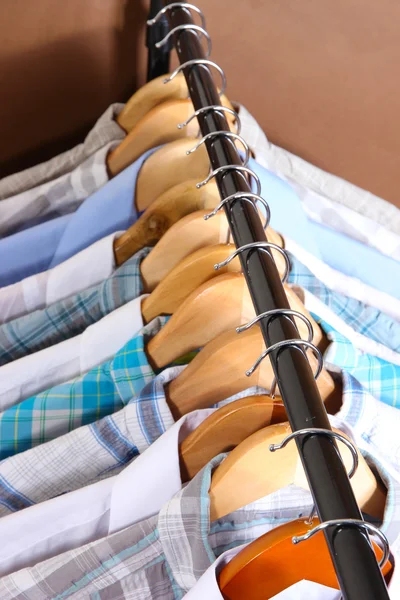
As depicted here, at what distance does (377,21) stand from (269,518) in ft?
2.68

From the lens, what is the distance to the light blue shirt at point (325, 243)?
77cm

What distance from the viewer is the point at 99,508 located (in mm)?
533

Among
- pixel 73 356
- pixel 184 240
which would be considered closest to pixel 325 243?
pixel 184 240

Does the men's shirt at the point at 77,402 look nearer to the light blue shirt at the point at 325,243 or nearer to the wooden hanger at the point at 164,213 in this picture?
the wooden hanger at the point at 164,213

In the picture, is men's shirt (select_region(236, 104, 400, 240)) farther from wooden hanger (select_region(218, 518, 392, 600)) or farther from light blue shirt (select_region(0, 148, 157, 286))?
wooden hanger (select_region(218, 518, 392, 600))

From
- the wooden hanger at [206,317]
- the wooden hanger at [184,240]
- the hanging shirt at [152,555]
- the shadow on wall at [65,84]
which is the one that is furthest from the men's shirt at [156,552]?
the shadow on wall at [65,84]

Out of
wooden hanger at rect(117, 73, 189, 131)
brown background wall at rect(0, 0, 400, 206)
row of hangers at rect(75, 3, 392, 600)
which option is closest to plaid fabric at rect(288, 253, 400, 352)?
row of hangers at rect(75, 3, 392, 600)

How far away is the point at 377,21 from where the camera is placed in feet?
3.40

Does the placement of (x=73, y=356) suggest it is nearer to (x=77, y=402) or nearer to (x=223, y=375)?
(x=77, y=402)

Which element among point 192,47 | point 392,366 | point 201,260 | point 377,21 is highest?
point 377,21

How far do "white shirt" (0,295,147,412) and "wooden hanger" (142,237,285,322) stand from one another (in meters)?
0.02

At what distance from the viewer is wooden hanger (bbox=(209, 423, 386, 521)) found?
1.54 feet

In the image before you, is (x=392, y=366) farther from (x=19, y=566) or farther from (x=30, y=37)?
(x=30, y=37)

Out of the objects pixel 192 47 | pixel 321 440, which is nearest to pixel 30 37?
pixel 192 47
